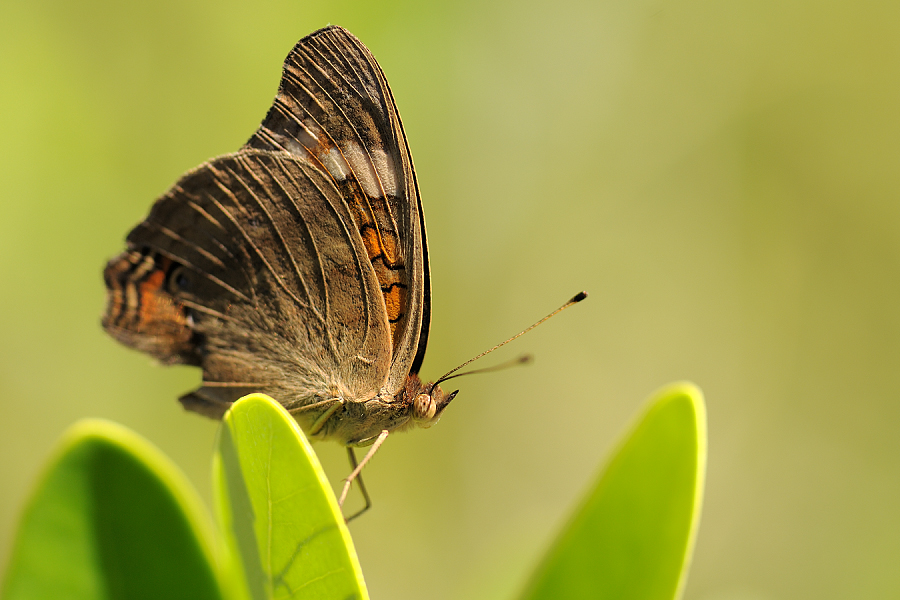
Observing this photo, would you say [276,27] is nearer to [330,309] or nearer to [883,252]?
[330,309]

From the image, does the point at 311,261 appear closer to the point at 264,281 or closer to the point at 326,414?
the point at 264,281

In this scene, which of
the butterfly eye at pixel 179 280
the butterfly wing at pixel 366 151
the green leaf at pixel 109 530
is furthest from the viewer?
the butterfly eye at pixel 179 280

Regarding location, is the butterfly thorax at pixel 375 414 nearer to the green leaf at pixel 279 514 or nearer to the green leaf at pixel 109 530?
the green leaf at pixel 279 514

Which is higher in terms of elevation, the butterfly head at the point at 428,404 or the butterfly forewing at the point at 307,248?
the butterfly forewing at the point at 307,248

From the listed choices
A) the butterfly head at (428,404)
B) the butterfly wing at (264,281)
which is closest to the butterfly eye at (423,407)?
the butterfly head at (428,404)

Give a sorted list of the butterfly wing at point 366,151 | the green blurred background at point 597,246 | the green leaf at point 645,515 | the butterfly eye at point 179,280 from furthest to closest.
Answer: the green blurred background at point 597,246 < the butterfly eye at point 179,280 < the butterfly wing at point 366,151 < the green leaf at point 645,515

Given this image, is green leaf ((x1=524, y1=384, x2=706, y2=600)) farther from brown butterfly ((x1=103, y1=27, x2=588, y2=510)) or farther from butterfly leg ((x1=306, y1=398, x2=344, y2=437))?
butterfly leg ((x1=306, y1=398, x2=344, y2=437))

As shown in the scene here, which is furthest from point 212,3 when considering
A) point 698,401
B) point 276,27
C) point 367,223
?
point 698,401
